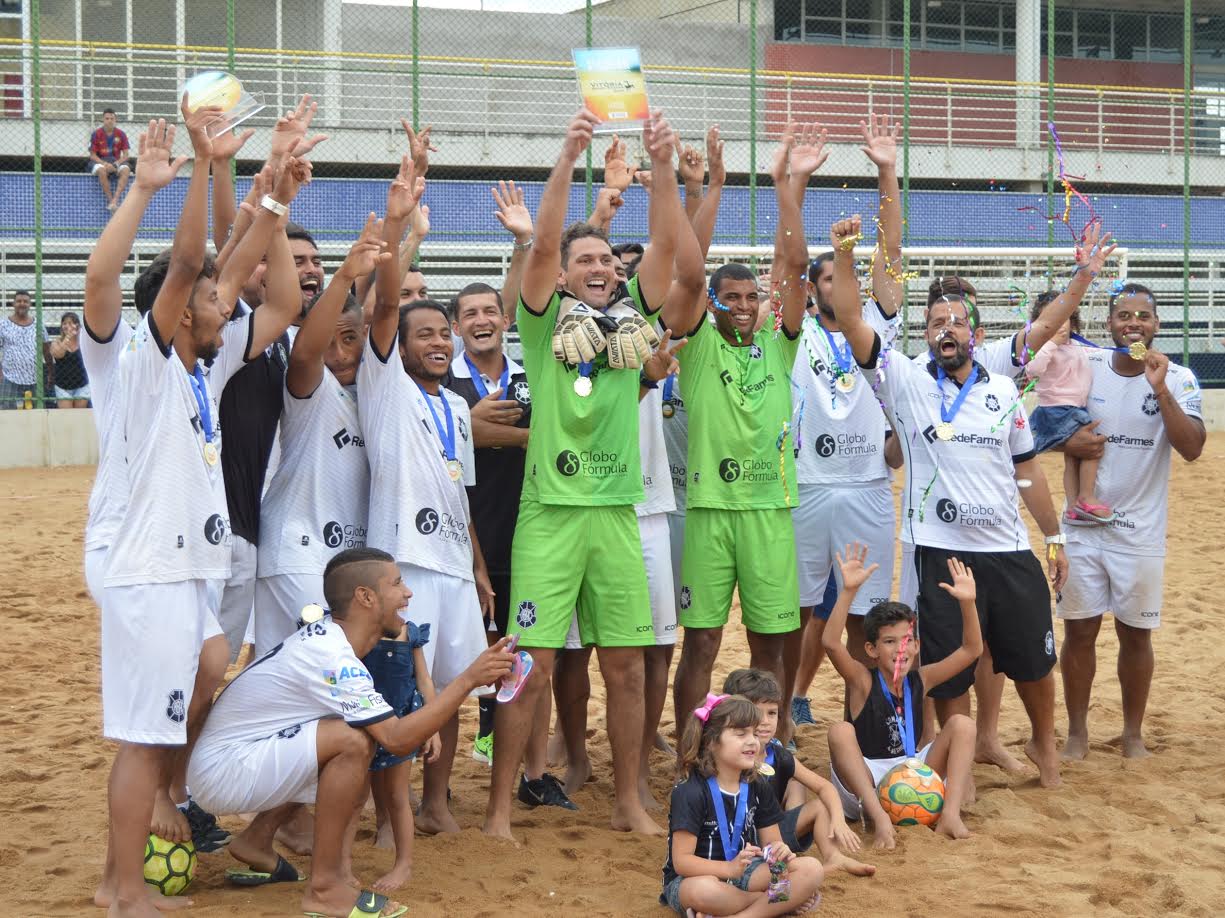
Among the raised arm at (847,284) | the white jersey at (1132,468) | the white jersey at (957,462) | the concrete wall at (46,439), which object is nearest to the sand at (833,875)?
the white jersey at (1132,468)

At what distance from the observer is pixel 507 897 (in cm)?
515

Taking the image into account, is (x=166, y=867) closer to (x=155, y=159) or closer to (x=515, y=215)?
(x=155, y=159)

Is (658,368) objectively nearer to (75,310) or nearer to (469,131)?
(75,310)

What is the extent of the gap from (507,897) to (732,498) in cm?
200

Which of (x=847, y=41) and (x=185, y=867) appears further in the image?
(x=847, y=41)

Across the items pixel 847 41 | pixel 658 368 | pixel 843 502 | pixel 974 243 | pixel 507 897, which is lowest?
pixel 507 897

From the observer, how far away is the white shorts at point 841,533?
23.5 ft

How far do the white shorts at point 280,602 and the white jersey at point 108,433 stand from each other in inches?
30.9

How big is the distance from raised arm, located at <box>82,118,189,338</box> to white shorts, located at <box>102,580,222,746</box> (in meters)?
0.91

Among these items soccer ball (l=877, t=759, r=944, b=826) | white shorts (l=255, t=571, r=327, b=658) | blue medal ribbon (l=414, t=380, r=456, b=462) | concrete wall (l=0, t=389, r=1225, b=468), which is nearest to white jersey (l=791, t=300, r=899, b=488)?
soccer ball (l=877, t=759, r=944, b=826)

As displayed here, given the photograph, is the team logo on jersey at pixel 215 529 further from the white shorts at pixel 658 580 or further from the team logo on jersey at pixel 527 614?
the white shorts at pixel 658 580

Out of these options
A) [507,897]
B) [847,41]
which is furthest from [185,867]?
[847,41]

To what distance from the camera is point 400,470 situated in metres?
5.66

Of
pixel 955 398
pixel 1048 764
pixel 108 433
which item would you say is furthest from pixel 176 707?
pixel 1048 764
